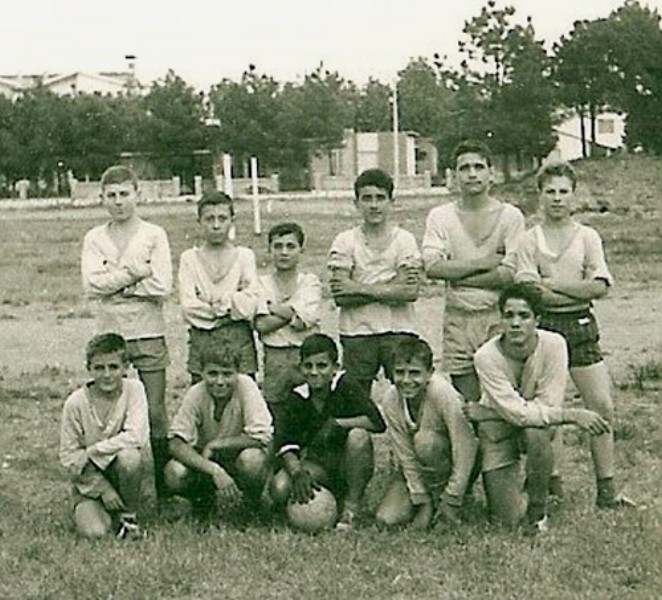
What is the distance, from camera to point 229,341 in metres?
6.87

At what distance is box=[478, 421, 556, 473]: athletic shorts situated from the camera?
20.6ft

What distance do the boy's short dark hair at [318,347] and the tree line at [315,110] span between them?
1975 inches

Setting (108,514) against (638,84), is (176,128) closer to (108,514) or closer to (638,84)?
(638,84)

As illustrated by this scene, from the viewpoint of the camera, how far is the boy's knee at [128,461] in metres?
6.34

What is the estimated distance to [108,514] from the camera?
646 centimetres

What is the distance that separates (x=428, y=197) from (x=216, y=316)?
43.3 m

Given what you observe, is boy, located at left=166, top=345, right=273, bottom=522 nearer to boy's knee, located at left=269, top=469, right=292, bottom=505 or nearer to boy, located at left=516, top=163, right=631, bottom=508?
boy's knee, located at left=269, top=469, right=292, bottom=505

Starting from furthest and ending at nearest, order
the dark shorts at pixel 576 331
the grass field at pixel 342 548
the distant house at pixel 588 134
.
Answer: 1. the distant house at pixel 588 134
2. the dark shorts at pixel 576 331
3. the grass field at pixel 342 548

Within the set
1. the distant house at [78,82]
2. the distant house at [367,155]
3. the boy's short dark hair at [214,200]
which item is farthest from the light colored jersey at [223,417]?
the distant house at [78,82]

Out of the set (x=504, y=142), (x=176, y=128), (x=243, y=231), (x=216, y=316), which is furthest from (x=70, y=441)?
(x=176, y=128)

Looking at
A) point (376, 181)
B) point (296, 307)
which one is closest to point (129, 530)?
point (296, 307)

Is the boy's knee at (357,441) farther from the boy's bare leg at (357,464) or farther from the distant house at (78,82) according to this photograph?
the distant house at (78,82)

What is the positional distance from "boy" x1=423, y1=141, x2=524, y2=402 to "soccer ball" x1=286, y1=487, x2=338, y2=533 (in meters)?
0.96

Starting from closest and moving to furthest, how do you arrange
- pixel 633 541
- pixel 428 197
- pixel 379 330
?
pixel 633 541 → pixel 379 330 → pixel 428 197
